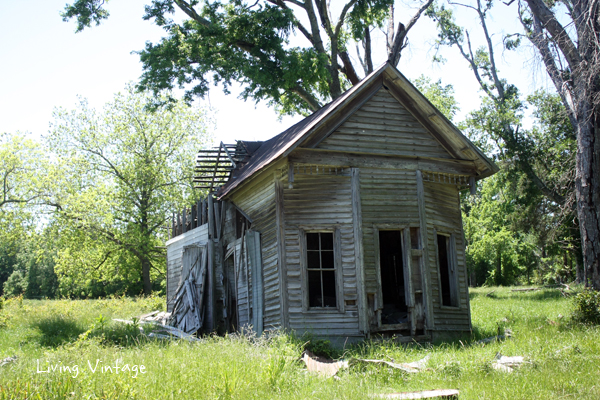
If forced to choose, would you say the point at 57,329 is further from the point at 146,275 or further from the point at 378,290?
the point at 146,275

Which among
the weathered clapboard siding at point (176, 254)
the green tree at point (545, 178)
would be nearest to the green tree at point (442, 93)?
the green tree at point (545, 178)

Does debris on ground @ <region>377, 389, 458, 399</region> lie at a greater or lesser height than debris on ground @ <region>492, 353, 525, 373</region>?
lesser

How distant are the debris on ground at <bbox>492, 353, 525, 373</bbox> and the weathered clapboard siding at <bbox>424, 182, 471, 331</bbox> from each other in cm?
409

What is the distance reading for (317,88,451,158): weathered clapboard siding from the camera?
12930mm

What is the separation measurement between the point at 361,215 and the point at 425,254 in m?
1.96

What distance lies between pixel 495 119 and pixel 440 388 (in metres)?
20.8

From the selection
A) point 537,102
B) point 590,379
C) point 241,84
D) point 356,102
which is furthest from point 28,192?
point 590,379

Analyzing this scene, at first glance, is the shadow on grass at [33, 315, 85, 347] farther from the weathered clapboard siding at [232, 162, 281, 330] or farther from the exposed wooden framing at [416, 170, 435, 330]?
the exposed wooden framing at [416, 170, 435, 330]

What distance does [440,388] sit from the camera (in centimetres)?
744

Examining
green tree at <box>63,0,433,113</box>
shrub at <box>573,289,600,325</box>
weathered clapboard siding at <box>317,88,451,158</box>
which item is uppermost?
green tree at <box>63,0,433,113</box>

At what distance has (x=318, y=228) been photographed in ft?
40.9

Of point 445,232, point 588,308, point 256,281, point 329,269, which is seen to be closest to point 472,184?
point 445,232

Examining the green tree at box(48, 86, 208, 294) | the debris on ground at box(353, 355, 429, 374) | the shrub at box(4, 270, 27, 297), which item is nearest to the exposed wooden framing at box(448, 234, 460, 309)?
the debris on ground at box(353, 355, 429, 374)

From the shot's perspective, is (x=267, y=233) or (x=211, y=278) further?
(x=211, y=278)
